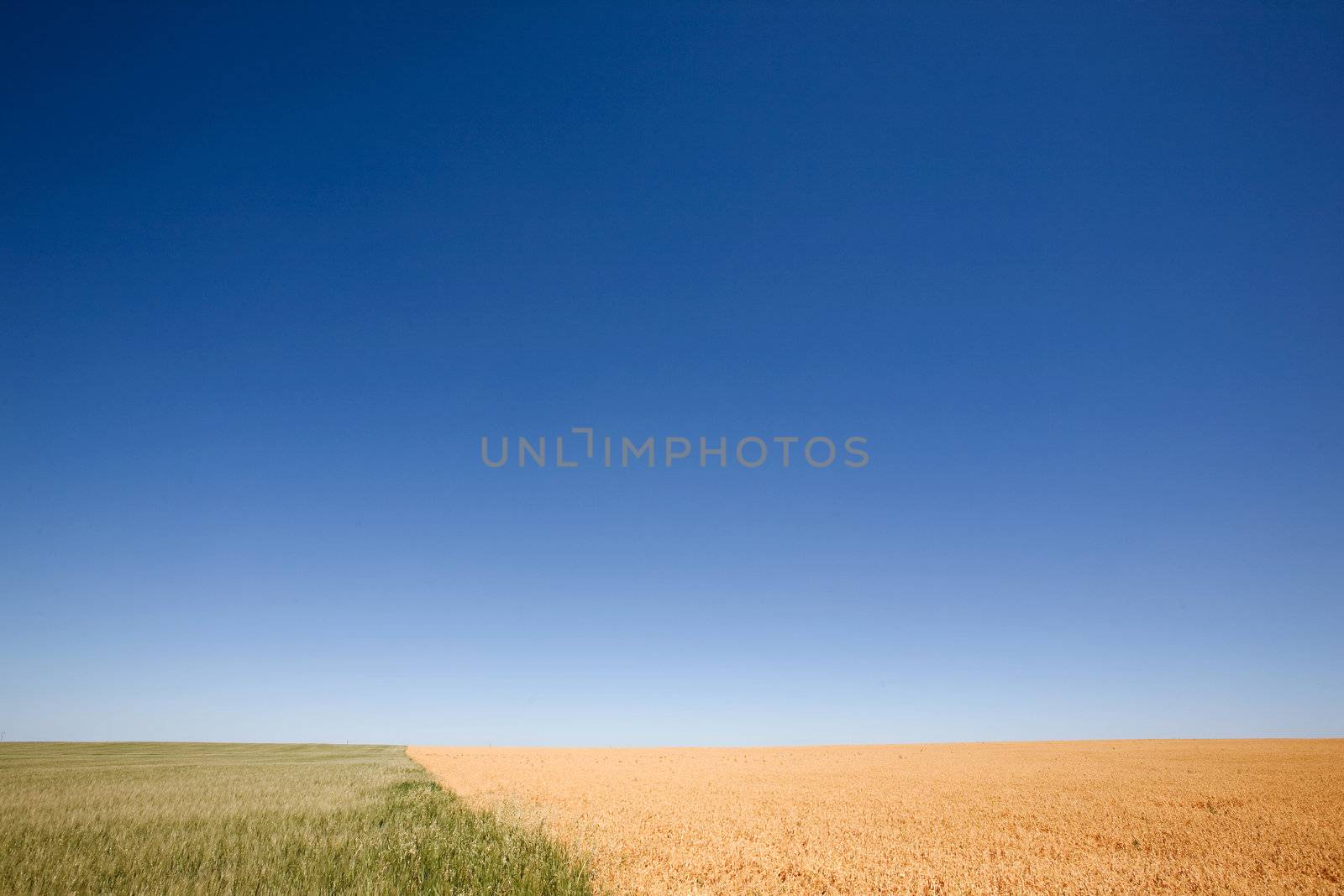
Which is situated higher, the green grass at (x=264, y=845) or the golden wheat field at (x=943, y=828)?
the green grass at (x=264, y=845)

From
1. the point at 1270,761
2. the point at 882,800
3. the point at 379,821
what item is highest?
the point at 379,821

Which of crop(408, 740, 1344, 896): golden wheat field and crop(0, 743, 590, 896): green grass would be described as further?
crop(408, 740, 1344, 896): golden wheat field

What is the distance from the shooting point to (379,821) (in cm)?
1565

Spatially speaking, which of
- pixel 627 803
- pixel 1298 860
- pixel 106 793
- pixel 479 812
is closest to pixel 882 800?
pixel 627 803

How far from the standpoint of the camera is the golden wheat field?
1202 centimetres

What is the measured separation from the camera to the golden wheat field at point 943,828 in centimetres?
1202

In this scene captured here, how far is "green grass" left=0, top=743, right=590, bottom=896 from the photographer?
980 centimetres

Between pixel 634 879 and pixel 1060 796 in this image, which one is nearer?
pixel 634 879

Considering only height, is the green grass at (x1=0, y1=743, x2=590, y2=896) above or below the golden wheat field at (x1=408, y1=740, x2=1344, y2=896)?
above

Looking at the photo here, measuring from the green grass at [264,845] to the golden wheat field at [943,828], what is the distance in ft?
6.26

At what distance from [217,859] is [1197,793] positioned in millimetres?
32870

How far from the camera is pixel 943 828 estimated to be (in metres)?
16.9

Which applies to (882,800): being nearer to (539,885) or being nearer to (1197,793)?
(1197,793)

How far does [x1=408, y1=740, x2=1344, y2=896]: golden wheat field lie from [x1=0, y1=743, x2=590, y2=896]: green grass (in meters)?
1.91
